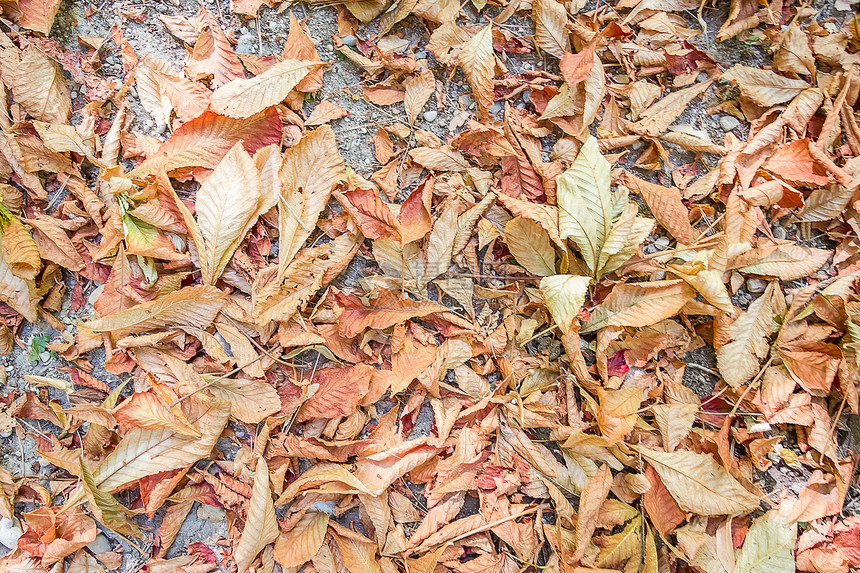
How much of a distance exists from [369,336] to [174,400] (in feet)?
1.34

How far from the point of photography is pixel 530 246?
45.4 inches

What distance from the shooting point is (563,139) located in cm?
123

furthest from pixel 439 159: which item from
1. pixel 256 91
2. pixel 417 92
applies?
pixel 256 91

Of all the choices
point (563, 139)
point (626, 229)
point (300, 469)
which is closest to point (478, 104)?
point (563, 139)

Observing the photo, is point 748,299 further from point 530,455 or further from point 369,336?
point 369,336

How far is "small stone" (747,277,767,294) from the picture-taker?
1.24 meters

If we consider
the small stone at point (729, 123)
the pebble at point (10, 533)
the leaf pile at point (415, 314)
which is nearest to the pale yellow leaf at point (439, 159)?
the leaf pile at point (415, 314)

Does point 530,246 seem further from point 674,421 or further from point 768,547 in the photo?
point 768,547

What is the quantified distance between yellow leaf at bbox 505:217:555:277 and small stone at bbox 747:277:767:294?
1.61ft

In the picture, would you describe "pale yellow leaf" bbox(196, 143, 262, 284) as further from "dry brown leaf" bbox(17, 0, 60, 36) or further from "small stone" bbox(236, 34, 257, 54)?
"dry brown leaf" bbox(17, 0, 60, 36)

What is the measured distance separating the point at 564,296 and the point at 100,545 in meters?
1.10

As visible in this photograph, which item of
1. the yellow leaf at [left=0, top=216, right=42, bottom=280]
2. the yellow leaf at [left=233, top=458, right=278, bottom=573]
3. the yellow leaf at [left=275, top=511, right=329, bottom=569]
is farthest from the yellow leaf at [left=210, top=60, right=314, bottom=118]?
the yellow leaf at [left=275, top=511, right=329, bottom=569]

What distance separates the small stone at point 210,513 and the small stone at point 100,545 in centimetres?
20

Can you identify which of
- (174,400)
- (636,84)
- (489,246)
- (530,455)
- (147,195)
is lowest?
(530,455)
